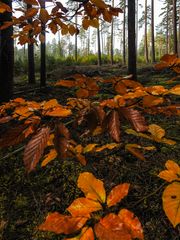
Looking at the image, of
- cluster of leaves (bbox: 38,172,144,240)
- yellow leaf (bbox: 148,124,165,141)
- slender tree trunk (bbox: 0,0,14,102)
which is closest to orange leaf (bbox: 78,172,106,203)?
cluster of leaves (bbox: 38,172,144,240)

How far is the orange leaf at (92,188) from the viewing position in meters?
0.82

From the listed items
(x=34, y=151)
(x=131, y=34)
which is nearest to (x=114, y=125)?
(x=34, y=151)

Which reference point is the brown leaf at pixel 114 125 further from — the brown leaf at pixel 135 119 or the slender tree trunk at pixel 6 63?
the slender tree trunk at pixel 6 63

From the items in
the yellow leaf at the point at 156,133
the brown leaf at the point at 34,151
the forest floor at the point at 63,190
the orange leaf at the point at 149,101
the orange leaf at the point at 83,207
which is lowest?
the forest floor at the point at 63,190

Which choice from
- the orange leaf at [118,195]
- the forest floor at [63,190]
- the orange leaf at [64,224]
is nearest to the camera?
the orange leaf at [64,224]

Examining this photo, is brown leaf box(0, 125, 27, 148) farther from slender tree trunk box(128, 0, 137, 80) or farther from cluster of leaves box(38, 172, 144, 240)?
slender tree trunk box(128, 0, 137, 80)

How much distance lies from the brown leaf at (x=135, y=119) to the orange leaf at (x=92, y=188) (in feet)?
0.97

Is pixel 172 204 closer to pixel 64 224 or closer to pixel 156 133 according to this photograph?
pixel 64 224

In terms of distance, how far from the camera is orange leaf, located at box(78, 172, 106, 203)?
817 mm

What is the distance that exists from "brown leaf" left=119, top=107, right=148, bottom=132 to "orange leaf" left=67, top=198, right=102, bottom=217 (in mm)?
287

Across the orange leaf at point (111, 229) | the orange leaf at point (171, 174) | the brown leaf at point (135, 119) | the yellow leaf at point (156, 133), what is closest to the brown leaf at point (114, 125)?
the brown leaf at point (135, 119)

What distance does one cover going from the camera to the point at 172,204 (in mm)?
786

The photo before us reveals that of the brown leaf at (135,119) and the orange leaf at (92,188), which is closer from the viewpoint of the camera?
the brown leaf at (135,119)

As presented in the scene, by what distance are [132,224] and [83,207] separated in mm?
154
